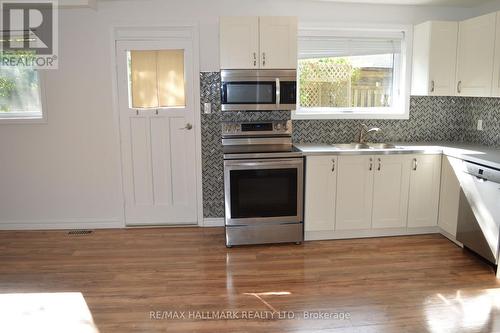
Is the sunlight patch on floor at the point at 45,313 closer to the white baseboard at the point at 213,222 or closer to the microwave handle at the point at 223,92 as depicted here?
the white baseboard at the point at 213,222

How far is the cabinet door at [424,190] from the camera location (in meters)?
3.79

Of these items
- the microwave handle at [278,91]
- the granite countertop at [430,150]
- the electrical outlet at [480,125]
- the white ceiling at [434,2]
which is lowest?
the granite countertop at [430,150]

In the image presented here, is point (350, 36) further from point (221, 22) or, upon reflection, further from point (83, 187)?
point (83, 187)

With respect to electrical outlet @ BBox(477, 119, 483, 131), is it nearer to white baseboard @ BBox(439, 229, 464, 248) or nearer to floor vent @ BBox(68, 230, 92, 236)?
white baseboard @ BBox(439, 229, 464, 248)

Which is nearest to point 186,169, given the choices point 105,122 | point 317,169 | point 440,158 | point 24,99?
point 105,122

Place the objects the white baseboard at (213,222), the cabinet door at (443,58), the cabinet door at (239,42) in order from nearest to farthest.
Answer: the cabinet door at (239,42)
the cabinet door at (443,58)
the white baseboard at (213,222)

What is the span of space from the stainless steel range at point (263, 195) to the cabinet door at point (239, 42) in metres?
0.83

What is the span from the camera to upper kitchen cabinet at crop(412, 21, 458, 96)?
3.89 meters

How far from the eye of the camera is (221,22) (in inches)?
143

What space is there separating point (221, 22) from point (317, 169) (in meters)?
1.66

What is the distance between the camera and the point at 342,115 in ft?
13.9

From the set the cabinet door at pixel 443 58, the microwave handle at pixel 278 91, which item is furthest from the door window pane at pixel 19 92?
the cabinet door at pixel 443 58

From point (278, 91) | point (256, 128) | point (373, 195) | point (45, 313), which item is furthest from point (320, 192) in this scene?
point (45, 313)

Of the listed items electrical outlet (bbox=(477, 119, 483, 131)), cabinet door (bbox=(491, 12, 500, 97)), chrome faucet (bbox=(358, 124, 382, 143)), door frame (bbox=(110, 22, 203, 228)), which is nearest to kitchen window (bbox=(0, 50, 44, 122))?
door frame (bbox=(110, 22, 203, 228))
